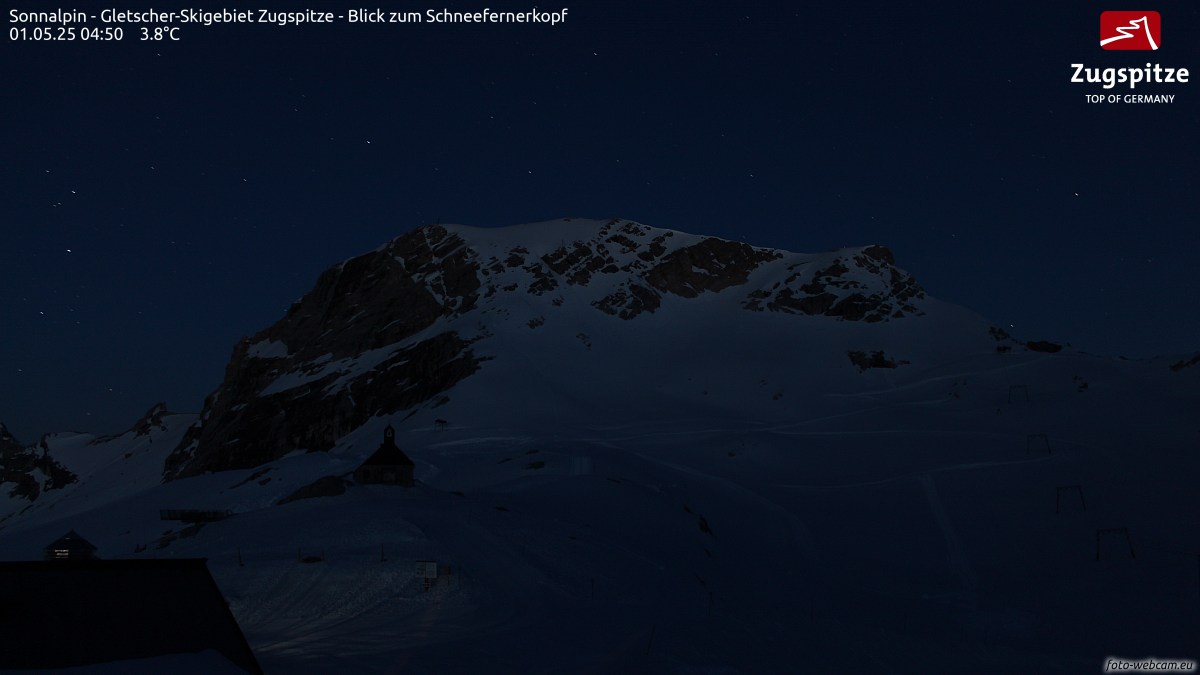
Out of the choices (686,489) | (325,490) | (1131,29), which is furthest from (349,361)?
(1131,29)

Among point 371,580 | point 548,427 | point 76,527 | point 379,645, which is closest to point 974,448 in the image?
point 548,427

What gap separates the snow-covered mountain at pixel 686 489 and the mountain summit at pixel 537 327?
78 cm

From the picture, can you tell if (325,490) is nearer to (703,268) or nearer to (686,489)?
(686,489)

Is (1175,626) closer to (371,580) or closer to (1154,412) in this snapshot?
(371,580)

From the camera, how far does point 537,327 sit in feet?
499

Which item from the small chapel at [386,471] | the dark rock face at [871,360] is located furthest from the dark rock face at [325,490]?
the dark rock face at [871,360]

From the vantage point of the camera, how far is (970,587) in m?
54.4

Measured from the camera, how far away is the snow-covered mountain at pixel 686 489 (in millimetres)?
41000

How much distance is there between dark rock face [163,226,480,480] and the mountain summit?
373 millimetres

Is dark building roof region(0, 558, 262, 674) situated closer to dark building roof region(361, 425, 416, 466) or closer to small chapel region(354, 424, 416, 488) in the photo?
small chapel region(354, 424, 416, 488)

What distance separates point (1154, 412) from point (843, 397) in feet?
126

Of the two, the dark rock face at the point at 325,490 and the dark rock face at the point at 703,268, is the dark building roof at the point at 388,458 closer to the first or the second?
the dark rock face at the point at 325,490

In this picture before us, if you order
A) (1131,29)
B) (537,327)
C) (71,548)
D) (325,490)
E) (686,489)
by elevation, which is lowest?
(686,489)

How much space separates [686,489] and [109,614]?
56.4 meters
